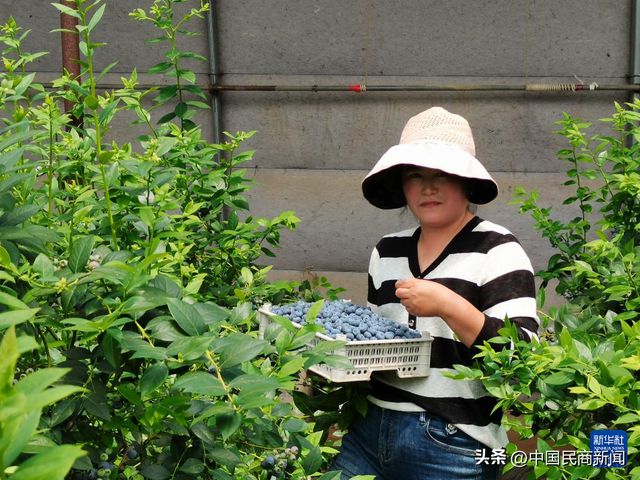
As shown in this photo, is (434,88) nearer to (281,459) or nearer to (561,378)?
(561,378)

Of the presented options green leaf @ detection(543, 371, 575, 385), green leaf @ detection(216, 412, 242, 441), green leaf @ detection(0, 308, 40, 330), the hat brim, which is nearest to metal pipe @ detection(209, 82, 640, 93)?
the hat brim

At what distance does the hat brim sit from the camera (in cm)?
223

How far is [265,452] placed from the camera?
1.63 m

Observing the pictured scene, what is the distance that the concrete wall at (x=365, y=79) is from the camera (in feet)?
16.7

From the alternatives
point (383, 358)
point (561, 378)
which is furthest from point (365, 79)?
point (561, 378)

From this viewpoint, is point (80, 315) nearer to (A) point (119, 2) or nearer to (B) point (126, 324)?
(B) point (126, 324)

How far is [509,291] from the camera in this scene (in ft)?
7.15

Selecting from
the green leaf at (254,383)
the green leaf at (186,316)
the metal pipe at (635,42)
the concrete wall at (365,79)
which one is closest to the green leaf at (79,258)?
the green leaf at (186,316)

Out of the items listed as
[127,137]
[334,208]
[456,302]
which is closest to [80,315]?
[456,302]

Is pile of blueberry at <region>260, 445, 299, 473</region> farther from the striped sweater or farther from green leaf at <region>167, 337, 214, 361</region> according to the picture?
the striped sweater

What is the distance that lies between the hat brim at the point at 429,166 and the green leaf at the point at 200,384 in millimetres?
1091

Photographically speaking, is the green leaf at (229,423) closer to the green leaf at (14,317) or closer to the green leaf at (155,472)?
the green leaf at (155,472)

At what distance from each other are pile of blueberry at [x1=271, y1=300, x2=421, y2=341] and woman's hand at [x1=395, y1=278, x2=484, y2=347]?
0.10 m

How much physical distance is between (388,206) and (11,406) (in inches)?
77.0
